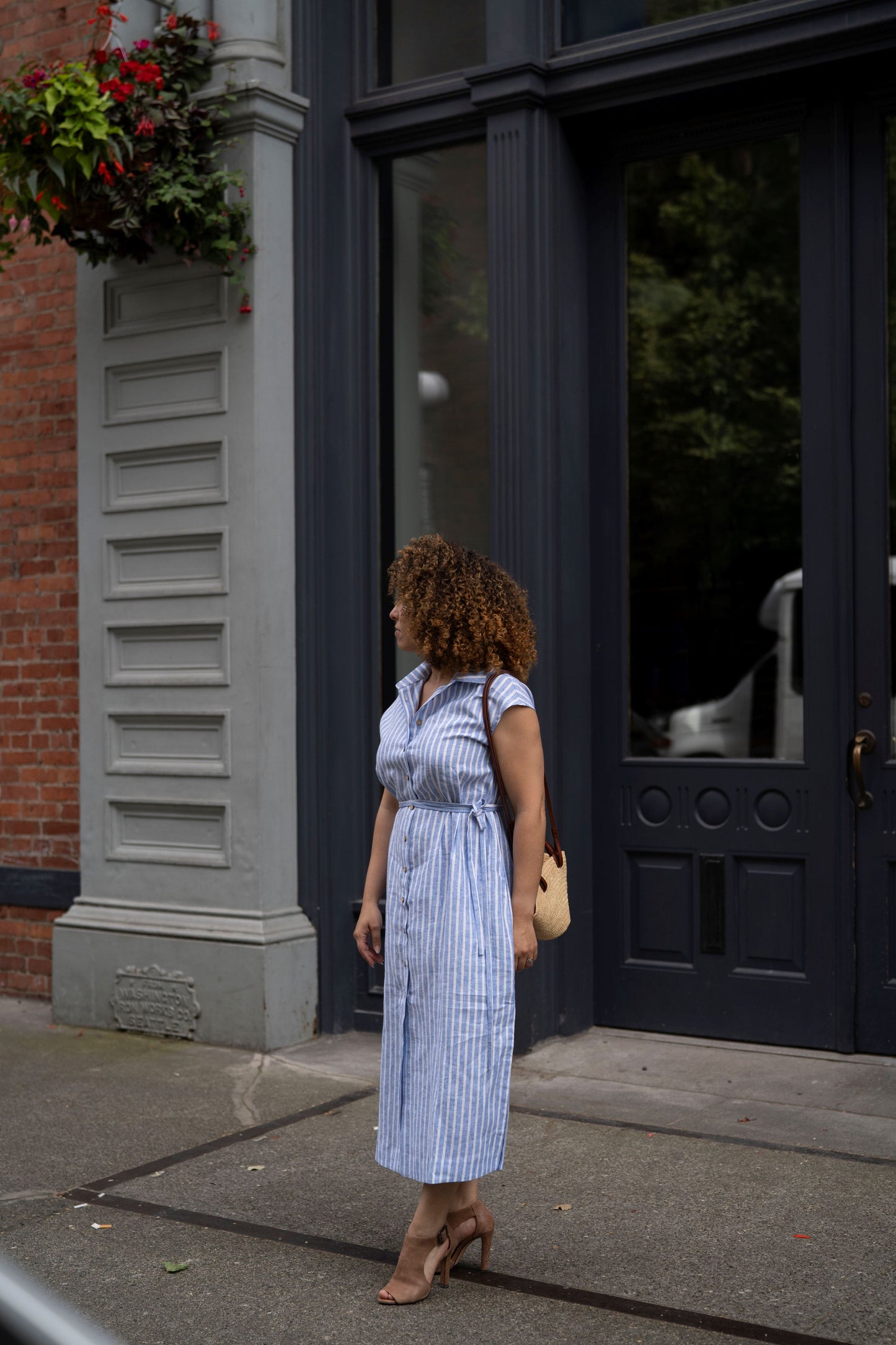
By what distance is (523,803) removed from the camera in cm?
366

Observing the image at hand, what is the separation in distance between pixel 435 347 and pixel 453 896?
3.66 meters

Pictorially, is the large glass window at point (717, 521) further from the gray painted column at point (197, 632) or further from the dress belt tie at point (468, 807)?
the dress belt tie at point (468, 807)

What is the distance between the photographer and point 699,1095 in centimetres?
532

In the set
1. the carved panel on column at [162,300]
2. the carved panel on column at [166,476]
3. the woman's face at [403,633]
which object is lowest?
the woman's face at [403,633]

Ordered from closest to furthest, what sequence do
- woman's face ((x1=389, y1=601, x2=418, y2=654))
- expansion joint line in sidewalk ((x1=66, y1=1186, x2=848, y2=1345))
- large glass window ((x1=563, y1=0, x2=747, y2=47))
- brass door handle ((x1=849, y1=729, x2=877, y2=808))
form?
expansion joint line in sidewalk ((x1=66, y1=1186, x2=848, y2=1345)) → woman's face ((x1=389, y1=601, x2=418, y2=654)) → brass door handle ((x1=849, y1=729, x2=877, y2=808)) → large glass window ((x1=563, y1=0, x2=747, y2=47))

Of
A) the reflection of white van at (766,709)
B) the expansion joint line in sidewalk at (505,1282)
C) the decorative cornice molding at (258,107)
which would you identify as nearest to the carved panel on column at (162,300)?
the decorative cornice molding at (258,107)

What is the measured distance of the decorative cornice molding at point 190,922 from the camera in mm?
6184

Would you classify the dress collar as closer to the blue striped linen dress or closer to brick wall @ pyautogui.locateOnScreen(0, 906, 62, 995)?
the blue striped linen dress

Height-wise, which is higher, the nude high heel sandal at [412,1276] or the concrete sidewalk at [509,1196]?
the nude high heel sandal at [412,1276]

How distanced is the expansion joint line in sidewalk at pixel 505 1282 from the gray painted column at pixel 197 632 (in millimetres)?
1806

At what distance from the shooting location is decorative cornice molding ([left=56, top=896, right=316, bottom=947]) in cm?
618

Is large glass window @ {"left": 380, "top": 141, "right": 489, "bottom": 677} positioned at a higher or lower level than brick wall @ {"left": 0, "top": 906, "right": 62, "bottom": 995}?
higher

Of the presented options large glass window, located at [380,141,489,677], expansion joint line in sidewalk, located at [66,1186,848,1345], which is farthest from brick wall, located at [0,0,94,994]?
expansion joint line in sidewalk, located at [66,1186,848,1345]

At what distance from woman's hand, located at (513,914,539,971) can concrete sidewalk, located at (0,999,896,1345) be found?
83 centimetres
